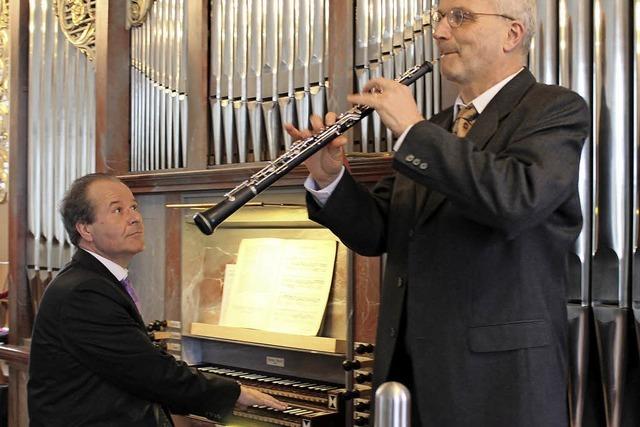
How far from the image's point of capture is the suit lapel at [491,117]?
225 centimetres

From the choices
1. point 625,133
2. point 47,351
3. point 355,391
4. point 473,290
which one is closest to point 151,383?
point 47,351

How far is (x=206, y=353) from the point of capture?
4547mm

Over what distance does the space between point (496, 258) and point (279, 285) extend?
7.04 ft

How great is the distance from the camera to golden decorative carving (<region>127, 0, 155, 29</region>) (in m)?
4.74

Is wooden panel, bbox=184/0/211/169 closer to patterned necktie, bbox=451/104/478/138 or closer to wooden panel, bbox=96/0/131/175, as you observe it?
wooden panel, bbox=96/0/131/175

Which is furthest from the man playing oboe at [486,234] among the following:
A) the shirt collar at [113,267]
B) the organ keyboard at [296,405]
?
the organ keyboard at [296,405]

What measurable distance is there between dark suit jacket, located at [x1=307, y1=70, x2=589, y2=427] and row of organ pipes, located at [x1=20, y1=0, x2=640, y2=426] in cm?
62

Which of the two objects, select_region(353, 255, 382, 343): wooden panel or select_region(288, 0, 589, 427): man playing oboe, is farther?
select_region(353, 255, 382, 343): wooden panel

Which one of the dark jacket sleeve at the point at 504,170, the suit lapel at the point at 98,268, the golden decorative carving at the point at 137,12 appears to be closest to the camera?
the dark jacket sleeve at the point at 504,170

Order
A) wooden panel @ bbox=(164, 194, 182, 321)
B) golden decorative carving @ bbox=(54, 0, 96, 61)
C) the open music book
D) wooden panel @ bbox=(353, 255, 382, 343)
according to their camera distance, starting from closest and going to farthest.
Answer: wooden panel @ bbox=(353, 255, 382, 343)
the open music book
wooden panel @ bbox=(164, 194, 182, 321)
golden decorative carving @ bbox=(54, 0, 96, 61)

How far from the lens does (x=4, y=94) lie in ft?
21.4

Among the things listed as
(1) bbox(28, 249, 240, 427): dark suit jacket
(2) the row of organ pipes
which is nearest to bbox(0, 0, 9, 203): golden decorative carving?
(2) the row of organ pipes

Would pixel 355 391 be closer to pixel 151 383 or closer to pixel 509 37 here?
pixel 151 383

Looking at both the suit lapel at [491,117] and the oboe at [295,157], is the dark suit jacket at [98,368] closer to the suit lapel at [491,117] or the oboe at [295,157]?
Result: the oboe at [295,157]
